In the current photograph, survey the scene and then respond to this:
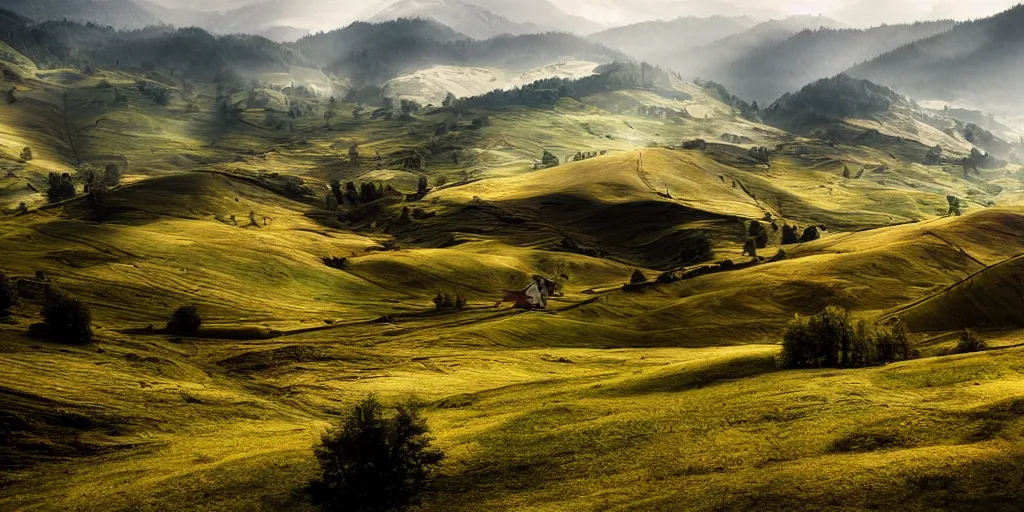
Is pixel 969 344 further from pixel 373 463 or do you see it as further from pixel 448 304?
pixel 448 304

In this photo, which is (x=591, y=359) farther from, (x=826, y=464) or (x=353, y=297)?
(x=353, y=297)

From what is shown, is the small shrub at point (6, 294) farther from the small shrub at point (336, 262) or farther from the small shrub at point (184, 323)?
the small shrub at point (336, 262)

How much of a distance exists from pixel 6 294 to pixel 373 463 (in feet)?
219

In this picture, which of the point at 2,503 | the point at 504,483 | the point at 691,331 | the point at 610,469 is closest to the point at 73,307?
the point at 2,503

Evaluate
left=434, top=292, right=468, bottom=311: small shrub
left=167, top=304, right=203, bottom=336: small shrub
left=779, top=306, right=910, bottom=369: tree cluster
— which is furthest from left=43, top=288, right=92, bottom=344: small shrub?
left=779, top=306, right=910, bottom=369: tree cluster

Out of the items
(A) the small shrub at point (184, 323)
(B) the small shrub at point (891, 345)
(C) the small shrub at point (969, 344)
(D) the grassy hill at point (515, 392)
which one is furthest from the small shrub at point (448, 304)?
(C) the small shrub at point (969, 344)

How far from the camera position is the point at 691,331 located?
380 feet

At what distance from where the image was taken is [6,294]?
262ft

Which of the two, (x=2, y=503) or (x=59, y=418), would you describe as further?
(x=59, y=418)

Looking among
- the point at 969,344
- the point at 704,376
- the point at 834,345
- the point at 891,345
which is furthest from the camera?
the point at 969,344

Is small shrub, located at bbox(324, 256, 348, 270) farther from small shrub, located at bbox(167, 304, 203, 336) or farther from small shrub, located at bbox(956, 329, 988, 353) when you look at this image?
small shrub, located at bbox(956, 329, 988, 353)

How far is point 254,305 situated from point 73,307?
5045cm

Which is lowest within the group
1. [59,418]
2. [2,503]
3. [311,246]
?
[2,503]

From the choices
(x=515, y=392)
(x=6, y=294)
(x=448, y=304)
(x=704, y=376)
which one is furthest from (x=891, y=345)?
(x=6, y=294)
